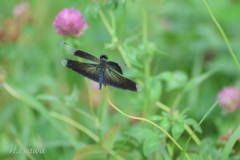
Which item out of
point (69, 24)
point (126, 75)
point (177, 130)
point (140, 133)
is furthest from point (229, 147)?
point (69, 24)

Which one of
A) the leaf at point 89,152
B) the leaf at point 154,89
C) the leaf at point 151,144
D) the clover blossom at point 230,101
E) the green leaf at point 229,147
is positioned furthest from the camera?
the clover blossom at point 230,101

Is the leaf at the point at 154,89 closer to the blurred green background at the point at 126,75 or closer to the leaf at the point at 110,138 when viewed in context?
the blurred green background at the point at 126,75

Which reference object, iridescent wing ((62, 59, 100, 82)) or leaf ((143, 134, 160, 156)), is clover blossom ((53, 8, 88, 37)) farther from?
leaf ((143, 134, 160, 156))

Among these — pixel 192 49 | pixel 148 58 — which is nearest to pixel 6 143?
pixel 148 58

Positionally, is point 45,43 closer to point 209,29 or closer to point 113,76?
point 209,29

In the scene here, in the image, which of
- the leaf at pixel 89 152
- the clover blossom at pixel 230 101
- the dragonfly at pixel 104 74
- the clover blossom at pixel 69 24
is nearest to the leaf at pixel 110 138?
the leaf at pixel 89 152

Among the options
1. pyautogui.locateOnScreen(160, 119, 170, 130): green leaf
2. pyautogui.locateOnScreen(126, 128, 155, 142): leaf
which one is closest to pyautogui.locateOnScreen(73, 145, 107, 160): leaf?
pyautogui.locateOnScreen(126, 128, 155, 142): leaf

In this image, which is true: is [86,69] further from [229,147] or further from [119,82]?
[229,147]
